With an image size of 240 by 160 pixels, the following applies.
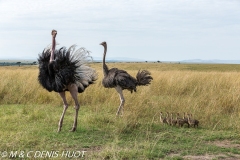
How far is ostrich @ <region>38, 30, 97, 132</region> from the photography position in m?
6.54

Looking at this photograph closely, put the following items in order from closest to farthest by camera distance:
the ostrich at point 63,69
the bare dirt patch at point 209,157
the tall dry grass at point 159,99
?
the bare dirt patch at point 209,157 → the ostrich at point 63,69 → the tall dry grass at point 159,99

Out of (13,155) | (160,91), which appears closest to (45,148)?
(13,155)

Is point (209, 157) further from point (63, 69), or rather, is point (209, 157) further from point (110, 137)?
point (63, 69)

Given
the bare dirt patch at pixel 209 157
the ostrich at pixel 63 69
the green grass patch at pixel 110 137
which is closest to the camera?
the bare dirt patch at pixel 209 157

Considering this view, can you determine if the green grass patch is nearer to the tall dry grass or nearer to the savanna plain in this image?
the savanna plain

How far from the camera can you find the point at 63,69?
654cm

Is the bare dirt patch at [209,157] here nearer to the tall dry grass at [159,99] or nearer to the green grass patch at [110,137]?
the green grass patch at [110,137]

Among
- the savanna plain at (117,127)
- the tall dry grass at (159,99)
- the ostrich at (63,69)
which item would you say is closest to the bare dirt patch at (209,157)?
the savanna plain at (117,127)

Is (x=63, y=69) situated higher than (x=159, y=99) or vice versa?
(x=63, y=69)

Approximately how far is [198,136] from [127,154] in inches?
75.4

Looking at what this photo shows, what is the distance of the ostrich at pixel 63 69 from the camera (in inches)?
257

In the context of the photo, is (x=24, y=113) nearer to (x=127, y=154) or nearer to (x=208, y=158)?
(x=127, y=154)

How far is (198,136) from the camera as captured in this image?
21.9 ft

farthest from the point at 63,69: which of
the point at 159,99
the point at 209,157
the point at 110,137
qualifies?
the point at 159,99
